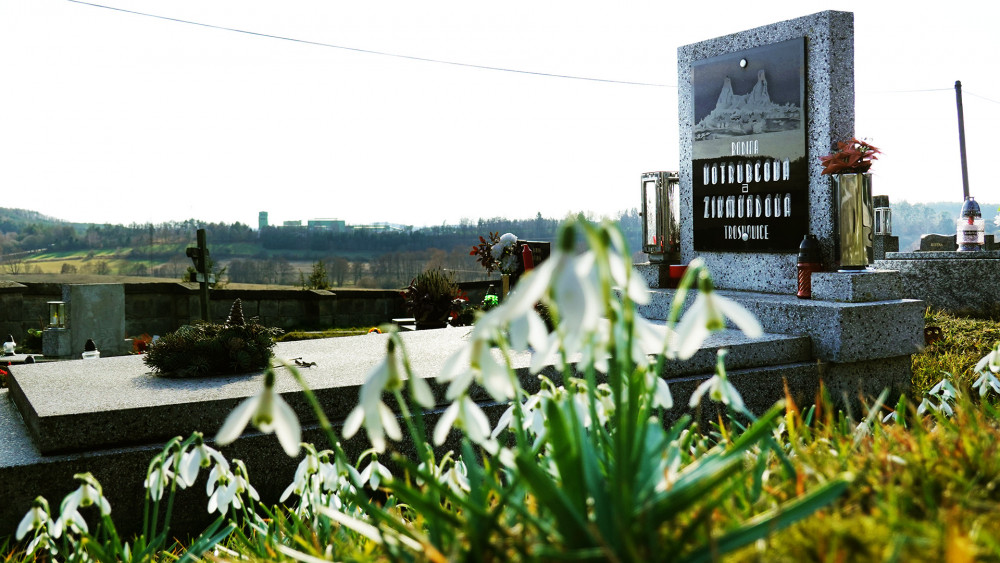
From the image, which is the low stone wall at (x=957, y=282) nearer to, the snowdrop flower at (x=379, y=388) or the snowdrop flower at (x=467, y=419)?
the snowdrop flower at (x=467, y=419)

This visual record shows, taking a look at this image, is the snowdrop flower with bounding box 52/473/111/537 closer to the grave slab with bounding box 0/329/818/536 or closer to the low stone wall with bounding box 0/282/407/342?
the grave slab with bounding box 0/329/818/536

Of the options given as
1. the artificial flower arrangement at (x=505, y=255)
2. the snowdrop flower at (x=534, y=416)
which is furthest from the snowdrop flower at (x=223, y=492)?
the artificial flower arrangement at (x=505, y=255)

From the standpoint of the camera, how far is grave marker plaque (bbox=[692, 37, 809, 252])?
7066 millimetres

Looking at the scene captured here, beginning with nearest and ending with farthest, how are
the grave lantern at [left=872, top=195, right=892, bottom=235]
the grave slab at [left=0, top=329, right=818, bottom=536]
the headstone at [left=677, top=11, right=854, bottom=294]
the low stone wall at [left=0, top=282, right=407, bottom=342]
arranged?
the grave slab at [left=0, top=329, right=818, bottom=536]
the headstone at [left=677, top=11, right=854, bottom=294]
the low stone wall at [left=0, top=282, right=407, bottom=342]
the grave lantern at [left=872, top=195, right=892, bottom=235]

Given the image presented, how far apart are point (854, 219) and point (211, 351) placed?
5.09 meters

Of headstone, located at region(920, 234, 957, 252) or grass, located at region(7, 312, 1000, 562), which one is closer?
grass, located at region(7, 312, 1000, 562)

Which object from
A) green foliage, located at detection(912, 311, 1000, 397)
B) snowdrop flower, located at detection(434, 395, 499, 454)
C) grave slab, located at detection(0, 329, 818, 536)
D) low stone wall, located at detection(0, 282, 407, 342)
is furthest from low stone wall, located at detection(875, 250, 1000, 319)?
snowdrop flower, located at detection(434, 395, 499, 454)

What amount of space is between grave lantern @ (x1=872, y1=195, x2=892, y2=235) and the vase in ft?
27.3

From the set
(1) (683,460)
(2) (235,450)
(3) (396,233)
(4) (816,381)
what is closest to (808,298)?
(4) (816,381)

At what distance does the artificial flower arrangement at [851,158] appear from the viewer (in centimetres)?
649

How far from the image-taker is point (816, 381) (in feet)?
19.3

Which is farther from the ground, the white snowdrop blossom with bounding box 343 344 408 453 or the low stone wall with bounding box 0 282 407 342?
the white snowdrop blossom with bounding box 343 344 408 453

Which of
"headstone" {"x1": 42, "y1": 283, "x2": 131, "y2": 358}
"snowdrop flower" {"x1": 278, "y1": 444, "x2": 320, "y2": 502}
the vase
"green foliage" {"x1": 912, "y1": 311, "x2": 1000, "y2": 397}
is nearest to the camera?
"snowdrop flower" {"x1": 278, "y1": 444, "x2": 320, "y2": 502}

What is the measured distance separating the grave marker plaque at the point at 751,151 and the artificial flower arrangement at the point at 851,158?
353mm
